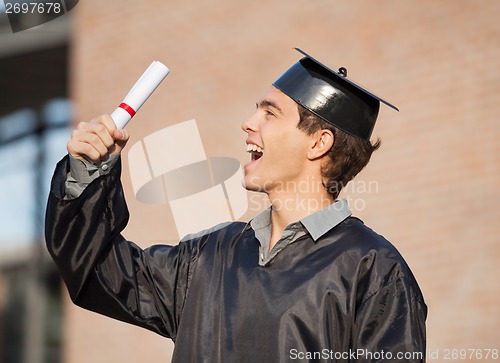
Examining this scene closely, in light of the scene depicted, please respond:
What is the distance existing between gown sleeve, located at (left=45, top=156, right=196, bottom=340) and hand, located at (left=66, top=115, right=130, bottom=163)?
140 mm

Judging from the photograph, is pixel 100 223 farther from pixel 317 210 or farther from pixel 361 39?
pixel 361 39

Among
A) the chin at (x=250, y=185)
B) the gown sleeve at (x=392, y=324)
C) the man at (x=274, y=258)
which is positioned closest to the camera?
the gown sleeve at (x=392, y=324)

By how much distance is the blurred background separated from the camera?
17.7ft

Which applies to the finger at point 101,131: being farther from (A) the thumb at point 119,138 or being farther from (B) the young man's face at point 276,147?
(B) the young man's face at point 276,147

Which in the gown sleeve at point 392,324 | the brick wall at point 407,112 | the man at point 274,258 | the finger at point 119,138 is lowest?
the gown sleeve at point 392,324

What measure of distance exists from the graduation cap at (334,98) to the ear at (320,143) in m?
0.04

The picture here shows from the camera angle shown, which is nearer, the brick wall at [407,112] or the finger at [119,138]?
the finger at [119,138]

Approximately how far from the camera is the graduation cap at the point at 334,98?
9.38 ft

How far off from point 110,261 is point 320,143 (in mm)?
773

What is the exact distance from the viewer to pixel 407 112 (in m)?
5.72

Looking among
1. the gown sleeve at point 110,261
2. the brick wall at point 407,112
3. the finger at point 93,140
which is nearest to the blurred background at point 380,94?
the brick wall at point 407,112

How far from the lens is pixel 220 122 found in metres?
6.73

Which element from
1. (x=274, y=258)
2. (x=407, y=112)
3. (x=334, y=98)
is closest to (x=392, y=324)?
(x=274, y=258)

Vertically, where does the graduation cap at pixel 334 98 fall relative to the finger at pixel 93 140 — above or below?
above
